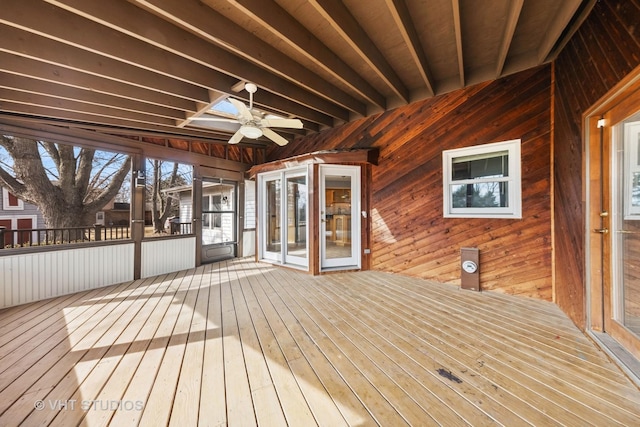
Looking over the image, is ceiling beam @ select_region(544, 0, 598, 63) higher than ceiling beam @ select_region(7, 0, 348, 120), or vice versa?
ceiling beam @ select_region(544, 0, 598, 63)

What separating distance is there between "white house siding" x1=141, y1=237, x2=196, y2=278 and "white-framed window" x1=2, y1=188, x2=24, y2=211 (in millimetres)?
1499

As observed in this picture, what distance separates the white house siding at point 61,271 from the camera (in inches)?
115

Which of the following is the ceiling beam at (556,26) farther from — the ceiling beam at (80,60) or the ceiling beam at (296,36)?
the ceiling beam at (80,60)

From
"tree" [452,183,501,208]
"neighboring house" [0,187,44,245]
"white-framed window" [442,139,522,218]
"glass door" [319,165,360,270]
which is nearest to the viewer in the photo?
"neighboring house" [0,187,44,245]

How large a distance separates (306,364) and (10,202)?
4.09 metres

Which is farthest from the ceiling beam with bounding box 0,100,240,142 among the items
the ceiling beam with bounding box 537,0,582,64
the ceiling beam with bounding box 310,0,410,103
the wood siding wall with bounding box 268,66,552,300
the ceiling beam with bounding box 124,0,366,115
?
the ceiling beam with bounding box 537,0,582,64

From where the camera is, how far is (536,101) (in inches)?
116

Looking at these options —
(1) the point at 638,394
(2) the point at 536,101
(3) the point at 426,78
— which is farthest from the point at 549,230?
(3) the point at 426,78

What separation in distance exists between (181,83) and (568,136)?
446 centimetres

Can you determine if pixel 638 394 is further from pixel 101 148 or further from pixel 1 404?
pixel 101 148

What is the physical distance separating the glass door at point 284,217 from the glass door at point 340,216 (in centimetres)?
36

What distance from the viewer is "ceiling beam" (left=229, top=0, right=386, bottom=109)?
195 centimetres

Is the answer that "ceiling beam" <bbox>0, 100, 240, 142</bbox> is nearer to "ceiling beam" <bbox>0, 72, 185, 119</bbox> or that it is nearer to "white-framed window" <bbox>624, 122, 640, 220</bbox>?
"ceiling beam" <bbox>0, 72, 185, 119</bbox>

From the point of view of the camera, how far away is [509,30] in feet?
7.65
